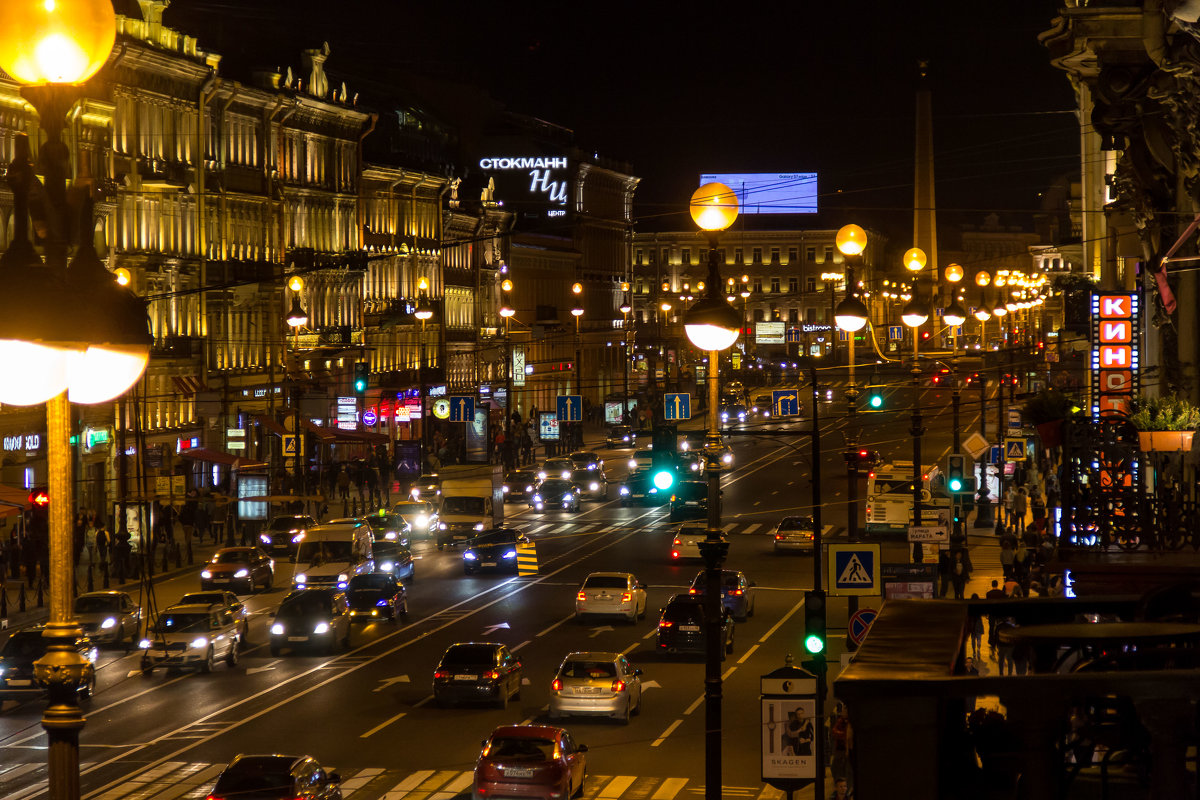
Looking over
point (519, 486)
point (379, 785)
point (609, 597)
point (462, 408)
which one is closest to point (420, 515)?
point (462, 408)

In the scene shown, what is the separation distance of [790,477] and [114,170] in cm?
3582

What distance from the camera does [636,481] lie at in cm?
6825

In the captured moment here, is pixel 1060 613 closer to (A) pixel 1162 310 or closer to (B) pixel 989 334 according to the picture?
(A) pixel 1162 310

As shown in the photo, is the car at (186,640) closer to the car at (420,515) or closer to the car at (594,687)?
the car at (594,687)

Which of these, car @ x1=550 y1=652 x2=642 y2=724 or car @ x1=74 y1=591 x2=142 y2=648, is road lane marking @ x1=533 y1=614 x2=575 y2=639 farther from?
car @ x1=74 y1=591 x2=142 y2=648

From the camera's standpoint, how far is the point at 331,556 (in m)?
45.7

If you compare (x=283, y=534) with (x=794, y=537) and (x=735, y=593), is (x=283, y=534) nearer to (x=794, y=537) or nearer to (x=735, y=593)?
(x=794, y=537)

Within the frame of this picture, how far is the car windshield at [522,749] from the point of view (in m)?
23.2

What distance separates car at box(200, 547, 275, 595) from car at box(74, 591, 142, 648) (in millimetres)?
6795

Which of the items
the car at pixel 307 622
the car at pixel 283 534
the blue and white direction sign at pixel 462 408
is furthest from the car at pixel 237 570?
the blue and white direction sign at pixel 462 408

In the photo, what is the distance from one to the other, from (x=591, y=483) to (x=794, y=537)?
61.6 feet

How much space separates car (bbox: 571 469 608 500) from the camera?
2790 inches

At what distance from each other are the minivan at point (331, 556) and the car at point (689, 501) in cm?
1138

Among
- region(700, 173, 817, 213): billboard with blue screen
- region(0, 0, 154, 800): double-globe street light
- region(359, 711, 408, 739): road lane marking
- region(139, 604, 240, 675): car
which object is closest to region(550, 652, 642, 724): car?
region(359, 711, 408, 739): road lane marking
